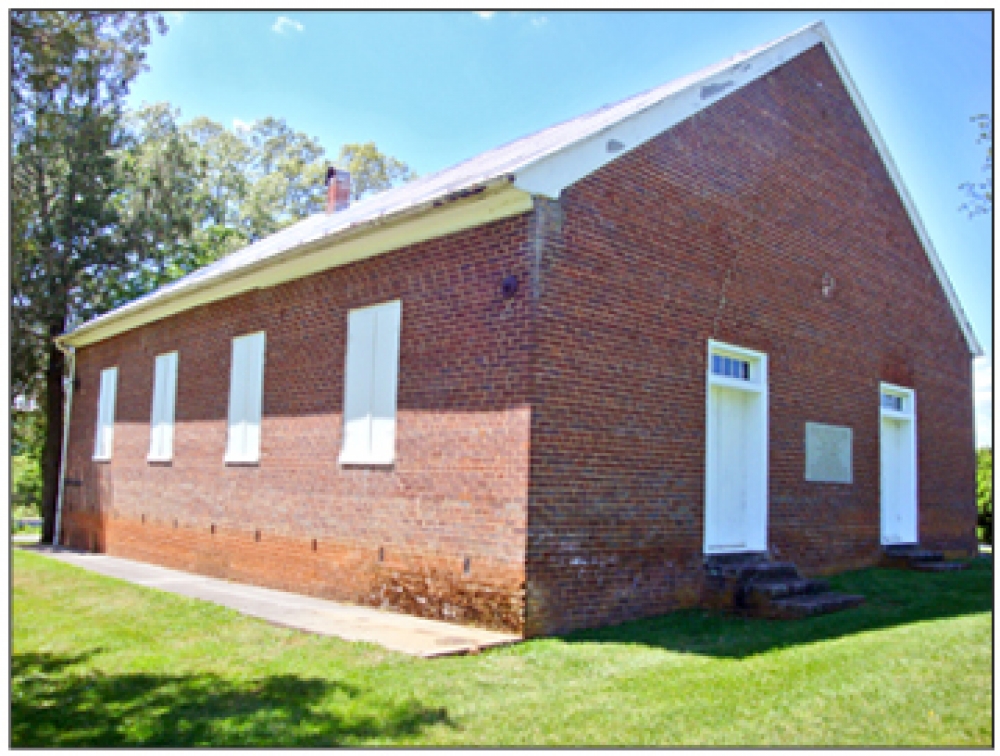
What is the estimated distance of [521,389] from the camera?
830cm

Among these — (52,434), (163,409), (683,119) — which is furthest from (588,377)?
(52,434)

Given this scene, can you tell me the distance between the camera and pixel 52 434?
21203 mm

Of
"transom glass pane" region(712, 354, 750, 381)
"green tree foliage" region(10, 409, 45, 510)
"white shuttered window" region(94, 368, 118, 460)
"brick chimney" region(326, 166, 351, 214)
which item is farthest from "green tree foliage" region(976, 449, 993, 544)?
"green tree foliage" region(10, 409, 45, 510)

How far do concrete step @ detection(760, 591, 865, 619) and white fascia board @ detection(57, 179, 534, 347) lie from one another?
4712 mm

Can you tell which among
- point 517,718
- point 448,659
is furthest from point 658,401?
point 517,718

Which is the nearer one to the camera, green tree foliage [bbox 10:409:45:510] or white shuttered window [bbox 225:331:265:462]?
white shuttered window [bbox 225:331:265:462]

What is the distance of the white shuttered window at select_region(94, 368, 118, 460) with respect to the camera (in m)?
16.9

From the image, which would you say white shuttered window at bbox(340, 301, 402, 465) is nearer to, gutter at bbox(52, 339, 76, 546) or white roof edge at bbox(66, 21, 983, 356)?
white roof edge at bbox(66, 21, 983, 356)

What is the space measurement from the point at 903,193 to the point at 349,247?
30.1ft

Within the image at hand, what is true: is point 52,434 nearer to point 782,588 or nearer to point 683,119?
point 683,119

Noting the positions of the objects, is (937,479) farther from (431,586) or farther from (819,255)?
(431,586)

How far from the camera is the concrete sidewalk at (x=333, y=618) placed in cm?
773

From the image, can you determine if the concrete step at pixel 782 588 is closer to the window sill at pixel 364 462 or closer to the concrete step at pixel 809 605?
the concrete step at pixel 809 605

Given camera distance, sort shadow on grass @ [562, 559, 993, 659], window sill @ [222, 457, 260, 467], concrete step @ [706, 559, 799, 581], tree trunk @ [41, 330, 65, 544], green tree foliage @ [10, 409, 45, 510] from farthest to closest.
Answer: green tree foliage @ [10, 409, 45, 510] → tree trunk @ [41, 330, 65, 544] → window sill @ [222, 457, 260, 467] → concrete step @ [706, 559, 799, 581] → shadow on grass @ [562, 559, 993, 659]
